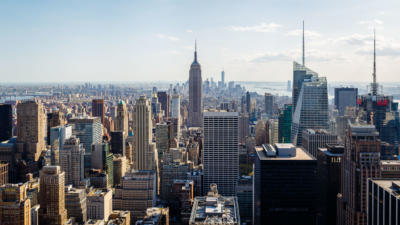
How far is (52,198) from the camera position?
88.5ft

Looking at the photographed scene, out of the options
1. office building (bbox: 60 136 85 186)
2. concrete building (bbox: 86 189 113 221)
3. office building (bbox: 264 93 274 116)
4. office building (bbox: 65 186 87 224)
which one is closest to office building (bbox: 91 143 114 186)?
office building (bbox: 60 136 85 186)

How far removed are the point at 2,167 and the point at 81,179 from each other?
21.3 ft

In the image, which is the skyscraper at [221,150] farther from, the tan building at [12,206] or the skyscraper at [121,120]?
the skyscraper at [121,120]

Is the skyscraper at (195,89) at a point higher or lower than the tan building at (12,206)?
higher

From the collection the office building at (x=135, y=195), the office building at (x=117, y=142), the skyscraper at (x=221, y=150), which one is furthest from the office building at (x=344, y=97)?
the office building at (x=135, y=195)

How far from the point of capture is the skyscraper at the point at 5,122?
1713 inches

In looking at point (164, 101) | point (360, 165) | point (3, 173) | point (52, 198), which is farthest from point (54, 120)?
point (360, 165)

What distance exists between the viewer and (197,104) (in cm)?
8181

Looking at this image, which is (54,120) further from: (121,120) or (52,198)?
(52,198)

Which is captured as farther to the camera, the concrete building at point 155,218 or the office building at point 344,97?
the office building at point 344,97

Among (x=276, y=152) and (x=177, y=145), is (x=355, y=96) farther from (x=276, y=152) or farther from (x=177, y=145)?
(x=276, y=152)

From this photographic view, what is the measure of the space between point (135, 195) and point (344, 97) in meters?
37.0

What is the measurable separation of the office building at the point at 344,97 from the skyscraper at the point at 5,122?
39.0 m

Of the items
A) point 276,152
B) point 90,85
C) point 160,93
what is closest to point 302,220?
point 276,152
